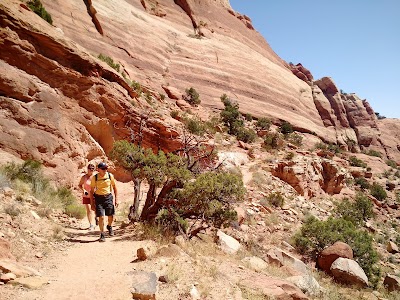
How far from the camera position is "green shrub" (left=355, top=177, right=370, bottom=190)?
94.7 feet

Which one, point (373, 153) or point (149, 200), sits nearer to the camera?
point (149, 200)

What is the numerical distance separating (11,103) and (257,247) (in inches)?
394

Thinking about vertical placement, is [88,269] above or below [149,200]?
below

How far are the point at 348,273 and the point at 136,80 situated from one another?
22.8 meters

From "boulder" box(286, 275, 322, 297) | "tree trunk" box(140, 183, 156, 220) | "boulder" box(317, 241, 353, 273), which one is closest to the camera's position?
"boulder" box(286, 275, 322, 297)

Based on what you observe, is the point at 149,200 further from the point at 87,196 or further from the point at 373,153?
the point at 373,153

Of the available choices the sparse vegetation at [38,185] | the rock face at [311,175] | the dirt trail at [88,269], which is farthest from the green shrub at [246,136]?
the dirt trail at [88,269]

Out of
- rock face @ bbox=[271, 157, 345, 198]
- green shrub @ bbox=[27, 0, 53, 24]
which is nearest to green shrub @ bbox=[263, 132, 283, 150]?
rock face @ bbox=[271, 157, 345, 198]

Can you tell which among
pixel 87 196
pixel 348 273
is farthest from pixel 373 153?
pixel 87 196

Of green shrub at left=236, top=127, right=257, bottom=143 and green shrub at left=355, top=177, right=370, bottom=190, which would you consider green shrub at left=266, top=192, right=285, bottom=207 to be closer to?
green shrub at left=236, top=127, right=257, bottom=143

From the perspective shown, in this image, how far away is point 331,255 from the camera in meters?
10.7

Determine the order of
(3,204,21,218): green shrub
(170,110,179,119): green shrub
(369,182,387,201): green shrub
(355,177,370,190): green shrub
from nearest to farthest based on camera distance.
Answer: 1. (3,204,21,218): green shrub
2. (170,110,179,119): green shrub
3. (369,182,387,201): green shrub
4. (355,177,370,190): green shrub

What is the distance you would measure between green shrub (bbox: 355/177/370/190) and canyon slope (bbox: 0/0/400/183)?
10.4 metres

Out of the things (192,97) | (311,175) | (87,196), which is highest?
(192,97)
